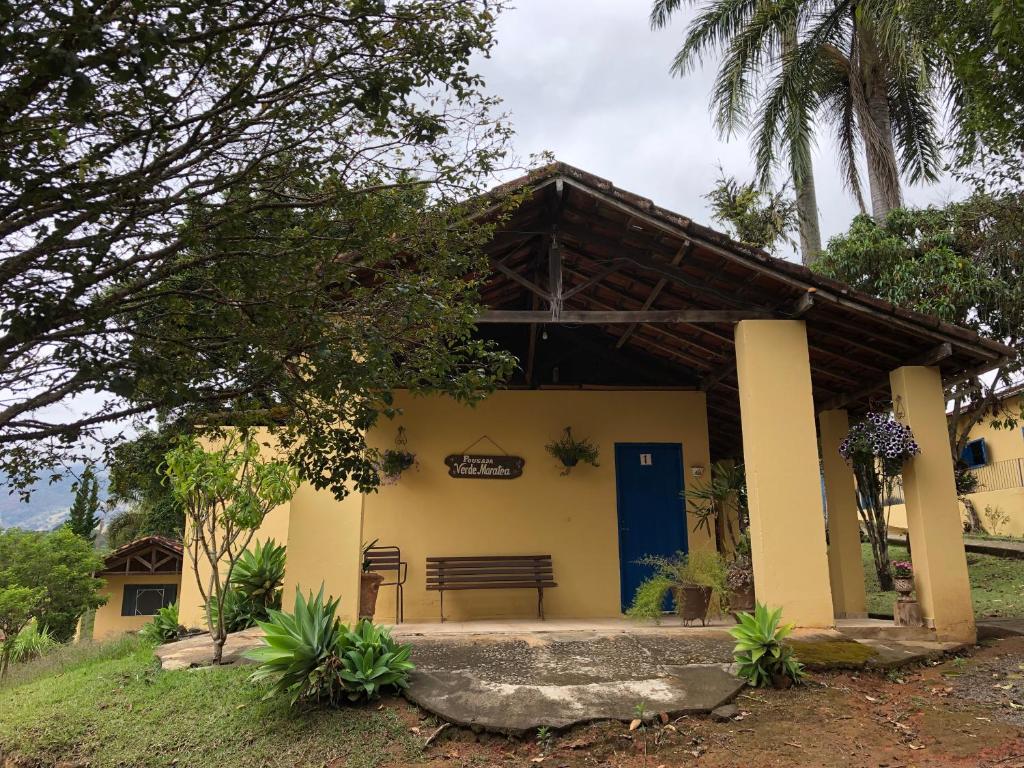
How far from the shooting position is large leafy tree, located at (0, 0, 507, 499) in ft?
8.48

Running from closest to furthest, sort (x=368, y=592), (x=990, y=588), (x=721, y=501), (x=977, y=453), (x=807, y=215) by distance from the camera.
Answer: (x=368, y=592) → (x=721, y=501) → (x=990, y=588) → (x=807, y=215) → (x=977, y=453)

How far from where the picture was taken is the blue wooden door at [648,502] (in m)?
9.40

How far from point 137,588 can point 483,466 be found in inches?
651

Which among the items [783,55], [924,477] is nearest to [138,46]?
[924,477]

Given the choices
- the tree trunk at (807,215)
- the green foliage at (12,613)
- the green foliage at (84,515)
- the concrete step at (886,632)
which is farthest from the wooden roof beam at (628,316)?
the green foliage at (84,515)

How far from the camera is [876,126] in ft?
45.9

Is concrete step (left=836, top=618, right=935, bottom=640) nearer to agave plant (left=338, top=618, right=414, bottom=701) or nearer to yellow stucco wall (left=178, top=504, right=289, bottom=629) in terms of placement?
agave plant (left=338, top=618, right=414, bottom=701)

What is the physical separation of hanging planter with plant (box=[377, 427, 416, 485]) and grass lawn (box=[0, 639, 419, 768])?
3.57m

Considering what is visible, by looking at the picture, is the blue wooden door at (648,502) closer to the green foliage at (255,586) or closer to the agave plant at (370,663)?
the green foliage at (255,586)

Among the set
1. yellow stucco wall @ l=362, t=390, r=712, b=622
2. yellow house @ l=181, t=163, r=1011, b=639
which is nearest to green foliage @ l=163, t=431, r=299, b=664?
yellow house @ l=181, t=163, r=1011, b=639

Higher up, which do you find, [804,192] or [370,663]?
[804,192]

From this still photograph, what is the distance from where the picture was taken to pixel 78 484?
335 cm

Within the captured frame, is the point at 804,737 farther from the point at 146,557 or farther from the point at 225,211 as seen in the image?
the point at 146,557

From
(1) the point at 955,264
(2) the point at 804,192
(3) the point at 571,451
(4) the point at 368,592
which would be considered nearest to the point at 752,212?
(2) the point at 804,192
